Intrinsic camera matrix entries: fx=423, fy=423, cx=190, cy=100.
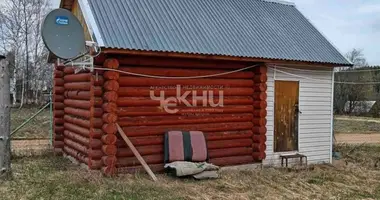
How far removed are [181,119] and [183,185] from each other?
163cm

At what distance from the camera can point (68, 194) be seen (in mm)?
6438

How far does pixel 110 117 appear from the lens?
7.65 metres

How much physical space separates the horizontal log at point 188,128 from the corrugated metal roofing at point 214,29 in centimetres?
156

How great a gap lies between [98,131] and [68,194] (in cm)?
168

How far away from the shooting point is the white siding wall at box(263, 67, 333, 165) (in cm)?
993

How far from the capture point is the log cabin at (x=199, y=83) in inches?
310

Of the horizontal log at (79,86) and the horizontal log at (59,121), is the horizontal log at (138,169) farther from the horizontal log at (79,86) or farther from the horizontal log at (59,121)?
the horizontal log at (59,121)

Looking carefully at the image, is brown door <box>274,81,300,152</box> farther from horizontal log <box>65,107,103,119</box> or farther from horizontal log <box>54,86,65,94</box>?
horizontal log <box>54,86,65,94</box>

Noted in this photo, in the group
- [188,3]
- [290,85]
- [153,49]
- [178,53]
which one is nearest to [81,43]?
[153,49]

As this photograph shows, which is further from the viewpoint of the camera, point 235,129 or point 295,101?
point 295,101

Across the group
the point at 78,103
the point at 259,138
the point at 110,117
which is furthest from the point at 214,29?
the point at 78,103

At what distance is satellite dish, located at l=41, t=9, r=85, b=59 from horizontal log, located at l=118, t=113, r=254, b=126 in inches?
61.7

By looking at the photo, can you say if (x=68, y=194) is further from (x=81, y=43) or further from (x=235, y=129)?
(x=235, y=129)

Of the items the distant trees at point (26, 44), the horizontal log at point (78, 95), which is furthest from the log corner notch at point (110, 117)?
the distant trees at point (26, 44)
